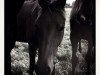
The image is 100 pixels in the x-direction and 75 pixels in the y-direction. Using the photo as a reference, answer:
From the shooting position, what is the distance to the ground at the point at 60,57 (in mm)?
1694

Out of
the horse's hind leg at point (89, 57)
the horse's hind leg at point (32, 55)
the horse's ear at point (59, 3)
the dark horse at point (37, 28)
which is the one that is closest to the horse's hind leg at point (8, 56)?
the dark horse at point (37, 28)

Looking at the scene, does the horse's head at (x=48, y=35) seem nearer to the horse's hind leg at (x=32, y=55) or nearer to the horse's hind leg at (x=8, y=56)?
the horse's hind leg at (x=32, y=55)

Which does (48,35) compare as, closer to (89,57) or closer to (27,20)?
(27,20)

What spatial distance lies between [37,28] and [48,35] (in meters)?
0.10

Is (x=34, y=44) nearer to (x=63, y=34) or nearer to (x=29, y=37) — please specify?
(x=29, y=37)

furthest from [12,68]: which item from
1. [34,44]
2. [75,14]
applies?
[75,14]

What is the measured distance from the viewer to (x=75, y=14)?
1.83 metres

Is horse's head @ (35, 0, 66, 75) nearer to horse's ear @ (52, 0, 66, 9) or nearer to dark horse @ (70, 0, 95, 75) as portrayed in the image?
horse's ear @ (52, 0, 66, 9)

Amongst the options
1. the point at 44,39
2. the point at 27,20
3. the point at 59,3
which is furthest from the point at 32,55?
the point at 59,3

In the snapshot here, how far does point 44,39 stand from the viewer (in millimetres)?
1675

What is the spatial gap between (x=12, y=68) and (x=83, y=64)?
58cm

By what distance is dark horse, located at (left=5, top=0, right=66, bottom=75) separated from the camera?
1673 mm

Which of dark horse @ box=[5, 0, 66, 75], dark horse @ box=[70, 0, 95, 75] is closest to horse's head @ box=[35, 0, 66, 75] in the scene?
dark horse @ box=[5, 0, 66, 75]

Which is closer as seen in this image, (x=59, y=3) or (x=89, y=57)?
(x=59, y=3)
